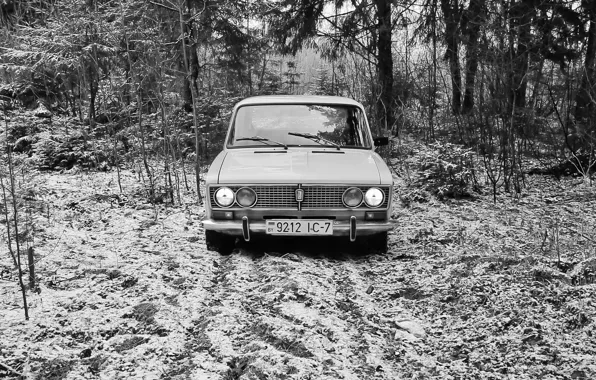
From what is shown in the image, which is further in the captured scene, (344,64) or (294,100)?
(344,64)

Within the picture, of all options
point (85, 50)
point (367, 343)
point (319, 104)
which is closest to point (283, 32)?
point (85, 50)

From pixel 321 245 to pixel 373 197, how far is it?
1094mm

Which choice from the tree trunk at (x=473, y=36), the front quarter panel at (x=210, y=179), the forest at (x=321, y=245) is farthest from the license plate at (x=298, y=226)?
the tree trunk at (x=473, y=36)

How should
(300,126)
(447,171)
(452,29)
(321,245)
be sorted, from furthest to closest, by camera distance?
(452,29), (447,171), (300,126), (321,245)

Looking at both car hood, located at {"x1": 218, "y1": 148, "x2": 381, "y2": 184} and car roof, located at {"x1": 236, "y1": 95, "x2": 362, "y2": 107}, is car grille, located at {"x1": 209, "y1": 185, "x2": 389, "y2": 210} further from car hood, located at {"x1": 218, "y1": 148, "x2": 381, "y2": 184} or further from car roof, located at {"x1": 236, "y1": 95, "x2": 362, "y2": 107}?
car roof, located at {"x1": 236, "y1": 95, "x2": 362, "y2": 107}

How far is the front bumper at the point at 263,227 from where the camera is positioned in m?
4.72

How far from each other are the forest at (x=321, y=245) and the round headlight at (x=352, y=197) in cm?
65

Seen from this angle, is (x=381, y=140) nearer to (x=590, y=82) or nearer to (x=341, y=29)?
(x=590, y=82)

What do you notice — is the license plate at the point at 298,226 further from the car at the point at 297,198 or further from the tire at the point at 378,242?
the tire at the point at 378,242

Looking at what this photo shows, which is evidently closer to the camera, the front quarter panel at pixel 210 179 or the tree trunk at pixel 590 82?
the front quarter panel at pixel 210 179

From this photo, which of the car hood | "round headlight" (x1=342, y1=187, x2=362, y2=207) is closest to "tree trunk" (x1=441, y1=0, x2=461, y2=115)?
the car hood

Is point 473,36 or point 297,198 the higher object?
point 473,36

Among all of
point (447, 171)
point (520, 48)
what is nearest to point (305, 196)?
point (447, 171)

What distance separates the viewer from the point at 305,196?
4754mm
